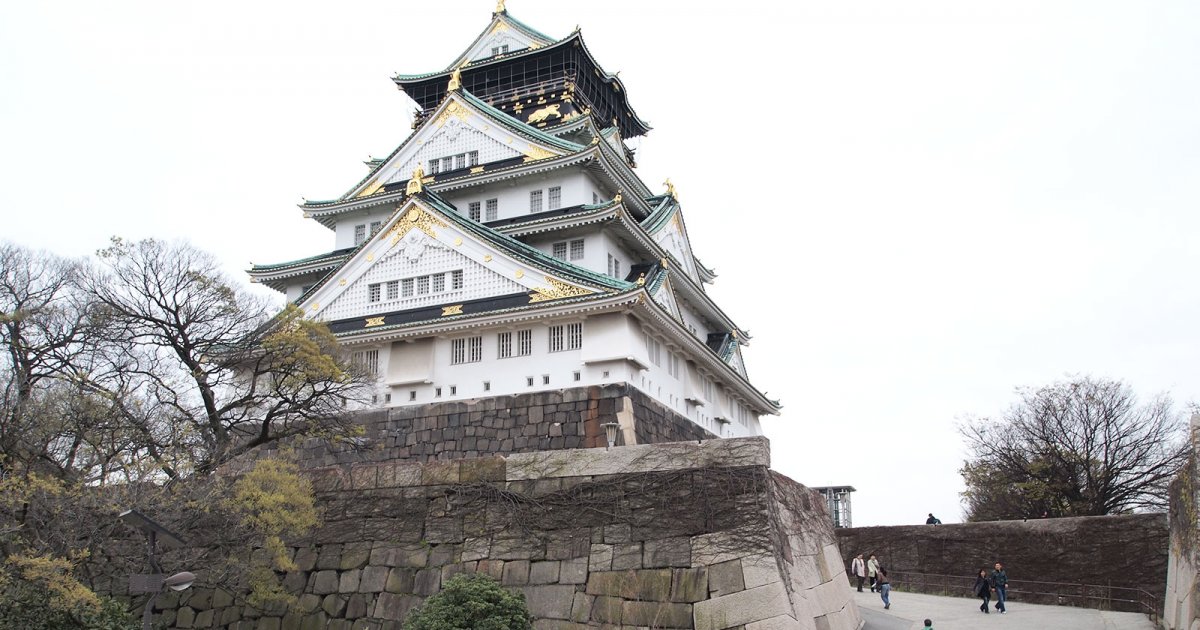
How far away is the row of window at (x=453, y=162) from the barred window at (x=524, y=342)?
10.2m

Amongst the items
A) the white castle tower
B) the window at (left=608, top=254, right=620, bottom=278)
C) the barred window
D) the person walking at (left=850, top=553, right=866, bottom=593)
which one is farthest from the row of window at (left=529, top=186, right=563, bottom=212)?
the person walking at (left=850, top=553, right=866, bottom=593)

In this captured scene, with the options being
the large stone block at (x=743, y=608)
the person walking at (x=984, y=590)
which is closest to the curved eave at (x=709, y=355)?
the person walking at (x=984, y=590)

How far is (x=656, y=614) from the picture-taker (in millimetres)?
13680

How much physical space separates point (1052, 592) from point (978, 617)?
4119 millimetres

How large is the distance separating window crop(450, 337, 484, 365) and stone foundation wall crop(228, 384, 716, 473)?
1.31 metres

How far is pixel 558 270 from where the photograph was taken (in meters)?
26.6

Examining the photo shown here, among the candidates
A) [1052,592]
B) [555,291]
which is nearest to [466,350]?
[555,291]

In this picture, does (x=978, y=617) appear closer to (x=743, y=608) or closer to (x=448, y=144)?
(x=743, y=608)

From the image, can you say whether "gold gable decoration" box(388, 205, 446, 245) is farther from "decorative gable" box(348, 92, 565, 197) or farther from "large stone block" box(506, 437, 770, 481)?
"large stone block" box(506, 437, 770, 481)

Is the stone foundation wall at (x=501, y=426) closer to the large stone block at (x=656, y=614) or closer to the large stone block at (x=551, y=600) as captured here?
the large stone block at (x=551, y=600)

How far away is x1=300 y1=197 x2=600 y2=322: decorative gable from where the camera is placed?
2728 centimetres

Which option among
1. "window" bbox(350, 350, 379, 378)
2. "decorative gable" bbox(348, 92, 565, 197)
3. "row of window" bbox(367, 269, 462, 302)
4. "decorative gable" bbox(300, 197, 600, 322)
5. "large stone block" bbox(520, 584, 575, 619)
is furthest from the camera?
"decorative gable" bbox(348, 92, 565, 197)

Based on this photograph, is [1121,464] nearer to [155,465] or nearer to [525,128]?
[525,128]

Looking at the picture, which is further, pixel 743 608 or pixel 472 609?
pixel 743 608
